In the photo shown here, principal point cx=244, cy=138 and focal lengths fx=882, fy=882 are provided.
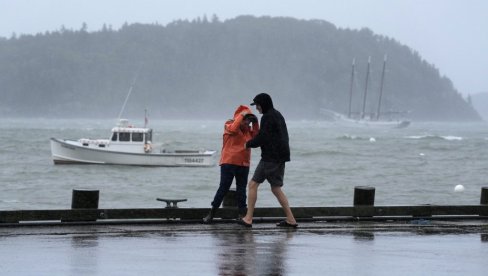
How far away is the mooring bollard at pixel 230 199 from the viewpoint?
45.0ft

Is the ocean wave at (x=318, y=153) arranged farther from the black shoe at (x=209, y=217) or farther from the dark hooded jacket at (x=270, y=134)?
the dark hooded jacket at (x=270, y=134)

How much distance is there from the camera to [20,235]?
1140 cm

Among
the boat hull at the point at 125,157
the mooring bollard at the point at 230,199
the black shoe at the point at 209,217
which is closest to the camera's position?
the black shoe at the point at 209,217

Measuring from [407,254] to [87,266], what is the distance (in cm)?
384

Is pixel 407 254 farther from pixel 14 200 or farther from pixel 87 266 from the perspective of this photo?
pixel 14 200

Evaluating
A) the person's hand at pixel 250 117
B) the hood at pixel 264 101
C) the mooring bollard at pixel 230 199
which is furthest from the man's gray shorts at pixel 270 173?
the mooring bollard at pixel 230 199

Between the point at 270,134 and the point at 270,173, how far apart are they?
0.58 m

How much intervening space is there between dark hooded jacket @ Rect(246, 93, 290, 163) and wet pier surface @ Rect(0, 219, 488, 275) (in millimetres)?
1108

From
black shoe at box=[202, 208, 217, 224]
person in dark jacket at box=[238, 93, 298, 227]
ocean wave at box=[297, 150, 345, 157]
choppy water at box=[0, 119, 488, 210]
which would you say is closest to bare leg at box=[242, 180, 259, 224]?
person in dark jacket at box=[238, 93, 298, 227]

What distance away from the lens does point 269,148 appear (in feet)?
41.0

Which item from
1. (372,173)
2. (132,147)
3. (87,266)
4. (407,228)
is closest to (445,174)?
(372,173)

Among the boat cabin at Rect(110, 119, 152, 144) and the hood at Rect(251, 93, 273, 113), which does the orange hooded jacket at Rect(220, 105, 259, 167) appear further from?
the boat cabin at Rect(110, 119, 152, 144)

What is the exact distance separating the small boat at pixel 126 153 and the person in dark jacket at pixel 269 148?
141 feet

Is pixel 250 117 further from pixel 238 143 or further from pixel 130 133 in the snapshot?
pixel 130 133
